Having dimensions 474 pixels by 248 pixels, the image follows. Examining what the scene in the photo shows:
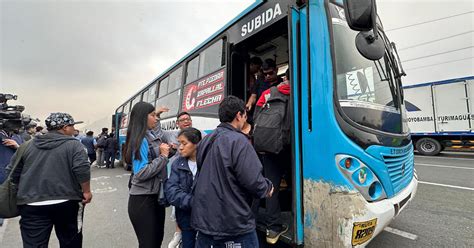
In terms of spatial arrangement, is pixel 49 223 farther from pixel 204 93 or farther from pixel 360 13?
pixel 360 13

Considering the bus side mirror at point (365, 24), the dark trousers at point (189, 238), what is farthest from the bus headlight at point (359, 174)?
the dark trousers at point (189, 238)

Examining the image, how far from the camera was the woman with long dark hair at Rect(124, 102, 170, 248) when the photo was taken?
2.16 m

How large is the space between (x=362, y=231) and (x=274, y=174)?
101 centimetres

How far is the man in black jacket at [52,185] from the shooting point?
224 centimetres

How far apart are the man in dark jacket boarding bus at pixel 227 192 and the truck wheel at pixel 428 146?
46.4 ft

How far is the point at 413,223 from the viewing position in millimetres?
3842

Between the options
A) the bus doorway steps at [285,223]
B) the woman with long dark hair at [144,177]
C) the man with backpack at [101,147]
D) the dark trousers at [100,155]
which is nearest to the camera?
the woman with long dark hair at [144,177]

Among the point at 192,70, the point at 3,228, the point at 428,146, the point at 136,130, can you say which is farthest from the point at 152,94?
the point at 428,146

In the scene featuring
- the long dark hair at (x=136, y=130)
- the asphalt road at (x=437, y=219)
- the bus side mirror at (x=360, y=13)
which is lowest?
the asphalt road at (x=437, y=219)

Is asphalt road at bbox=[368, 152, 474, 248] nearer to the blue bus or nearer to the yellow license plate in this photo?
the blue bus

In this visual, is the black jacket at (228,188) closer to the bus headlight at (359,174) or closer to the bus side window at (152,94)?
the bus headlight at (359,174)

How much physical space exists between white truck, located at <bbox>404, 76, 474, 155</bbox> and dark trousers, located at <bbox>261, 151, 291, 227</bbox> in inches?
503

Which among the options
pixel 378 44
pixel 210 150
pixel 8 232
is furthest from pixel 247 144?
pixel 8 232

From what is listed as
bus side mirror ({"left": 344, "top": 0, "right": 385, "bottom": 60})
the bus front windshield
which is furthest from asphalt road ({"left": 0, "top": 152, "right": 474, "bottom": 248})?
bus side mirror ({"left": 344, "top": 0, "right": 385, "bottom": 60})
